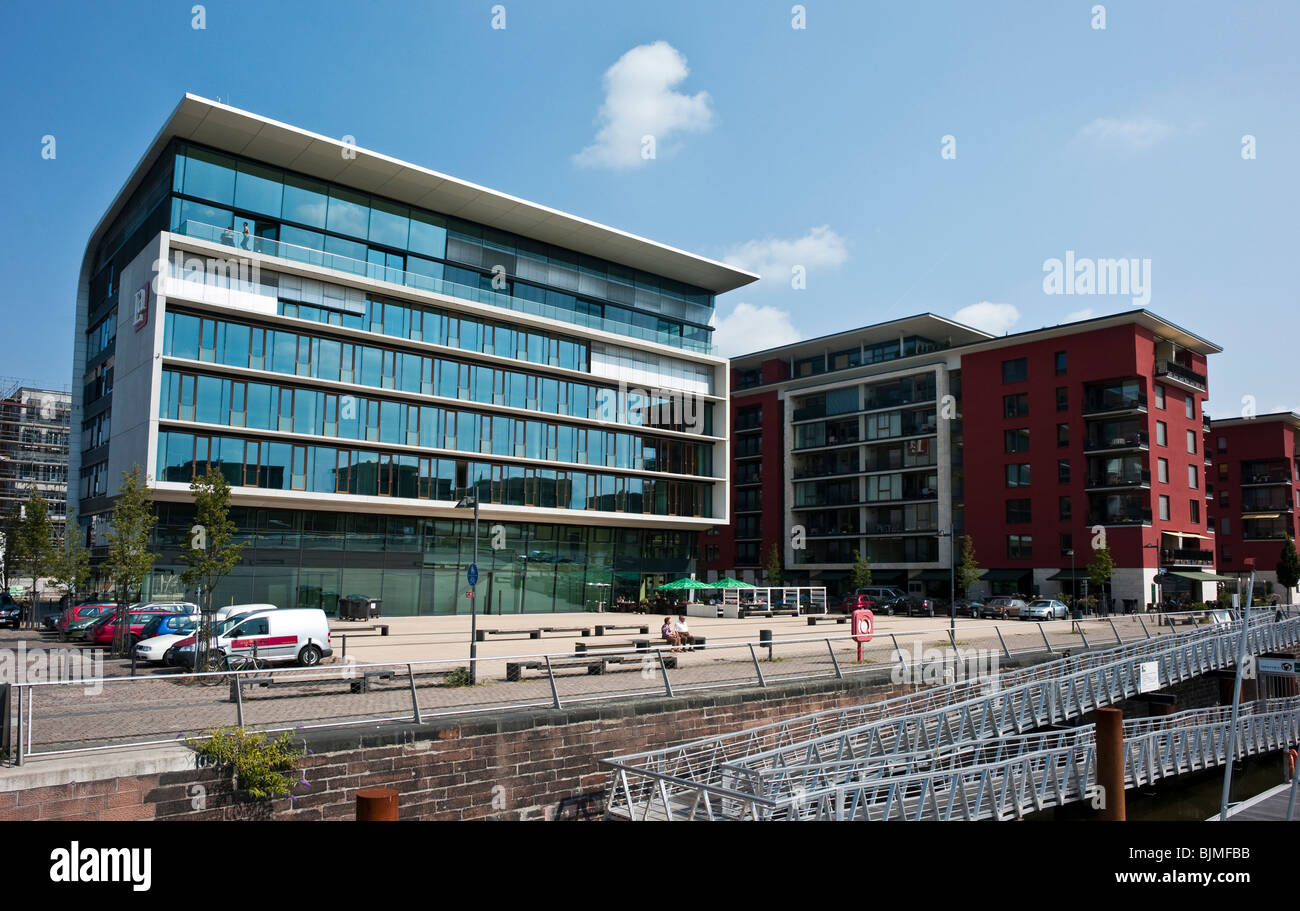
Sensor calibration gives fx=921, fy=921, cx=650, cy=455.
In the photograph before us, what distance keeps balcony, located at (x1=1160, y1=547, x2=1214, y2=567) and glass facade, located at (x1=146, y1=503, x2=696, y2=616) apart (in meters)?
30.4

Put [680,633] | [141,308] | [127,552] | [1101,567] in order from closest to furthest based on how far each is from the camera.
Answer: [127,552]
[680,633]
[141,308]
[1101,567]

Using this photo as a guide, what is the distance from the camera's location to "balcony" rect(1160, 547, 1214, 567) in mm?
58781

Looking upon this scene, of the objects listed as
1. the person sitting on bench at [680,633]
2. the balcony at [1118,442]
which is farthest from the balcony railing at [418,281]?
the person sitting on bench at [680,633]

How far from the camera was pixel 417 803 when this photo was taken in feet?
Result: 44.3

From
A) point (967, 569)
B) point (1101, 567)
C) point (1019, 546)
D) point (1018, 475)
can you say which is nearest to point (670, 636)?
point (1101, 567)

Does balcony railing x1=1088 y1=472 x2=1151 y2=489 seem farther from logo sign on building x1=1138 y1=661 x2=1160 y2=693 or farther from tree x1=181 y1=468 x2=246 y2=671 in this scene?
tree x1=181 y1=468 x2=246 y2=671

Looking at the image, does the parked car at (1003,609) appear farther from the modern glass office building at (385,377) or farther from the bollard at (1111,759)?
the bollard at (1111,759)

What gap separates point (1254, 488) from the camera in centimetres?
8375

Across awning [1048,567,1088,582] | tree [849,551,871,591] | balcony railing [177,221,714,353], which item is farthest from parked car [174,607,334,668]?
awning [1048,567,1088,582]

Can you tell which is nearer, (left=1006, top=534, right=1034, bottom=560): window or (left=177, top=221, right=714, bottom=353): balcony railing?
(left=177, top=221, right=714, bottom=353): balcony railing

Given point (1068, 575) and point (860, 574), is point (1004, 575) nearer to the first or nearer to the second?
point (1068, 575)

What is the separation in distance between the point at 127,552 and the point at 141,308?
63.1ft
